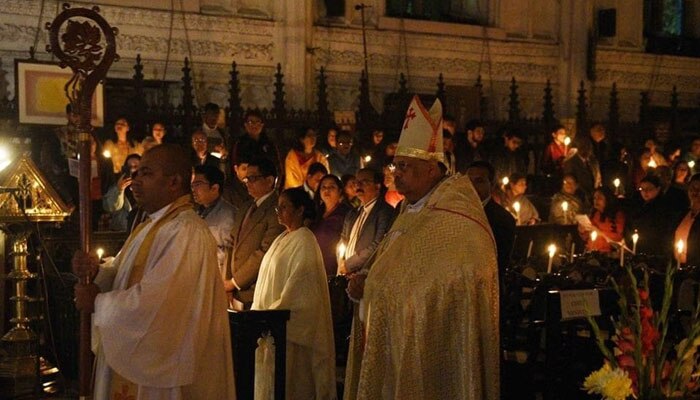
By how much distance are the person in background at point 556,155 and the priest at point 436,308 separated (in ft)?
36.1

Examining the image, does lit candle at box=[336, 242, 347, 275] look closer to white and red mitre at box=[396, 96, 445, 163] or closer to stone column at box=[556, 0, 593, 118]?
white and red mitre at box=[396, 96, 445, 163]

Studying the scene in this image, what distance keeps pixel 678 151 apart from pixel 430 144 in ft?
40.9

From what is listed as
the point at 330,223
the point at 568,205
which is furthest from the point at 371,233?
the point at 568,205

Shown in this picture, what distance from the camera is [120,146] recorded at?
523 inches

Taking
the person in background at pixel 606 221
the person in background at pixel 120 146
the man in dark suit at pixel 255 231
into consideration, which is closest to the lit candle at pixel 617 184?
the person in background at pixel 606 221

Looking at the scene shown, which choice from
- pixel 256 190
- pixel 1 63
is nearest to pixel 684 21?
pixel 1 63

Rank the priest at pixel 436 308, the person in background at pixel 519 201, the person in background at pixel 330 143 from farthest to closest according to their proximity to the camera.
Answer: the person in background at pixel 330 143, the person in background at pixel 519 201, the priest at pixel 436 308

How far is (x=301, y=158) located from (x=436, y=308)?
848cm

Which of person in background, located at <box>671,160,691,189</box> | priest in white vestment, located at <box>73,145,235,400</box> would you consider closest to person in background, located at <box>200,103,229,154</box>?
person in background, located at <box>671,160,691,189</box>

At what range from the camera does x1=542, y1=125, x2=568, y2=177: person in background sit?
55.2 ft

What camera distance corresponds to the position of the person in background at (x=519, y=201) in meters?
13.6

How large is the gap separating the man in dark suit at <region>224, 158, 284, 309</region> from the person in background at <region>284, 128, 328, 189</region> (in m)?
5.55

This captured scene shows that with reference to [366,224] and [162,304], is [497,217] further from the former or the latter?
[162,304]

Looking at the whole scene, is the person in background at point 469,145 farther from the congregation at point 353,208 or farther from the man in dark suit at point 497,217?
the man in dark suit at point 497,217
